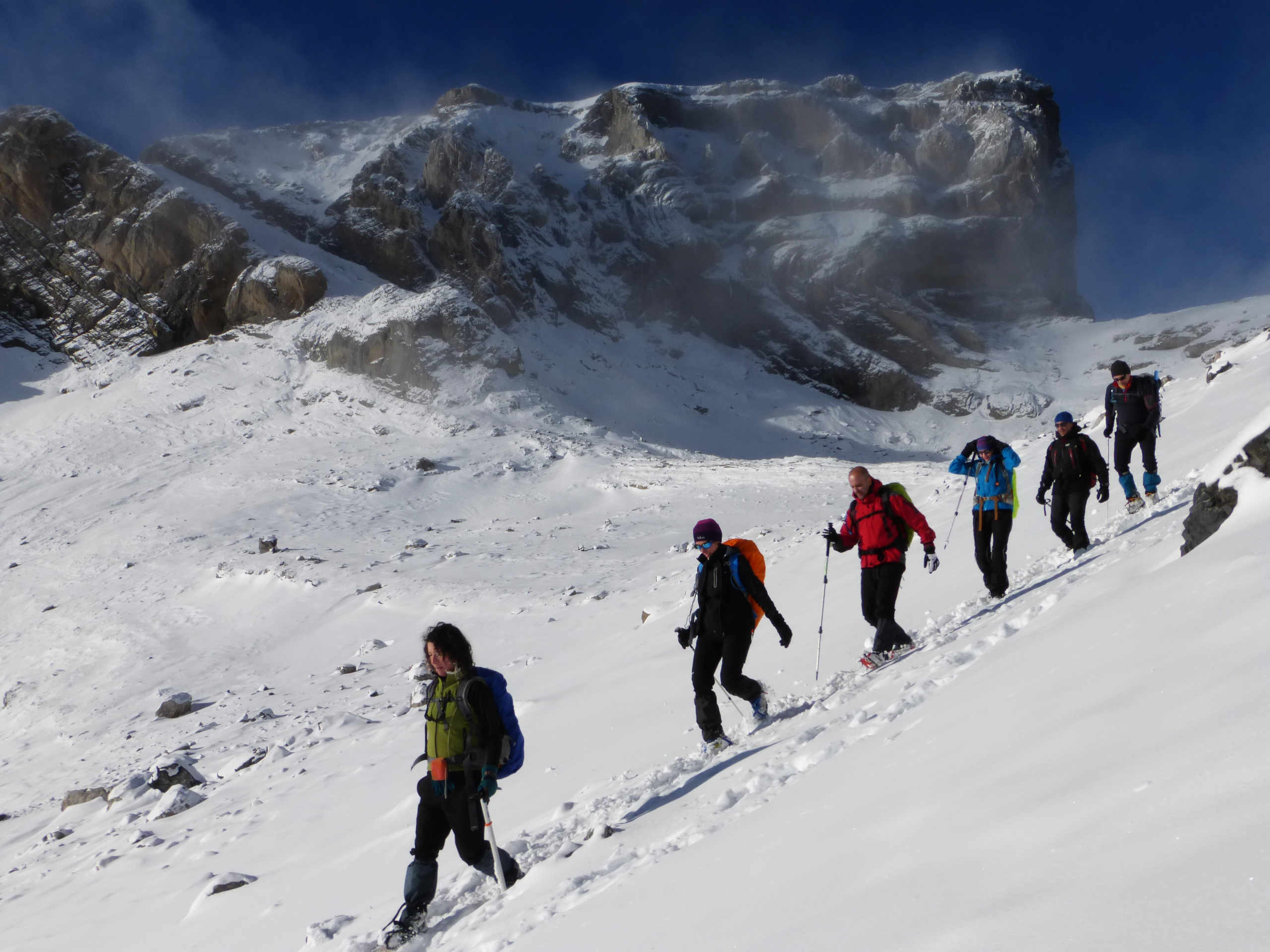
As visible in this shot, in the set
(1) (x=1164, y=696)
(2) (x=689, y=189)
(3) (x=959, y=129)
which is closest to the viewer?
(1) (x=1164, y=696)

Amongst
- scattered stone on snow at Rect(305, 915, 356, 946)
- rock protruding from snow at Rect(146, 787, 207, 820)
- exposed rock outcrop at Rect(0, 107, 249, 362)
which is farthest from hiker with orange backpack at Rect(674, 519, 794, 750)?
exposed rock outcrop at Rect(0, 107, 249, 362)

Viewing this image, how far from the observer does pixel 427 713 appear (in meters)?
4.61

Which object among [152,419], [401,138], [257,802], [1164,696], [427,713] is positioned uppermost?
[401,138]

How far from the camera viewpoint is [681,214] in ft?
318

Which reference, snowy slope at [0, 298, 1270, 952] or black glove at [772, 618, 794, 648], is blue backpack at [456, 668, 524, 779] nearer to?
snowy slope at [0, 298, 1270, 952]

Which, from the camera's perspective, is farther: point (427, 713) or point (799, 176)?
point (799, 176)

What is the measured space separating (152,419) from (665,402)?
29.9m

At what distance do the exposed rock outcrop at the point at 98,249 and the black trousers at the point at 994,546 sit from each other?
63.3m

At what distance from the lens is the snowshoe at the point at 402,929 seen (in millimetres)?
4176

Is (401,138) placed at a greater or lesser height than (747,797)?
greater

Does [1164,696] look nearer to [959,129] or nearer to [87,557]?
[87,557]

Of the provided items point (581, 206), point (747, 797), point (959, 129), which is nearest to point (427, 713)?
point (747, 797)

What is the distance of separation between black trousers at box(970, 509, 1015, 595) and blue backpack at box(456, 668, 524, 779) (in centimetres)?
497

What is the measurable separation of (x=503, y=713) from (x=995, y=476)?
5.53 metres
